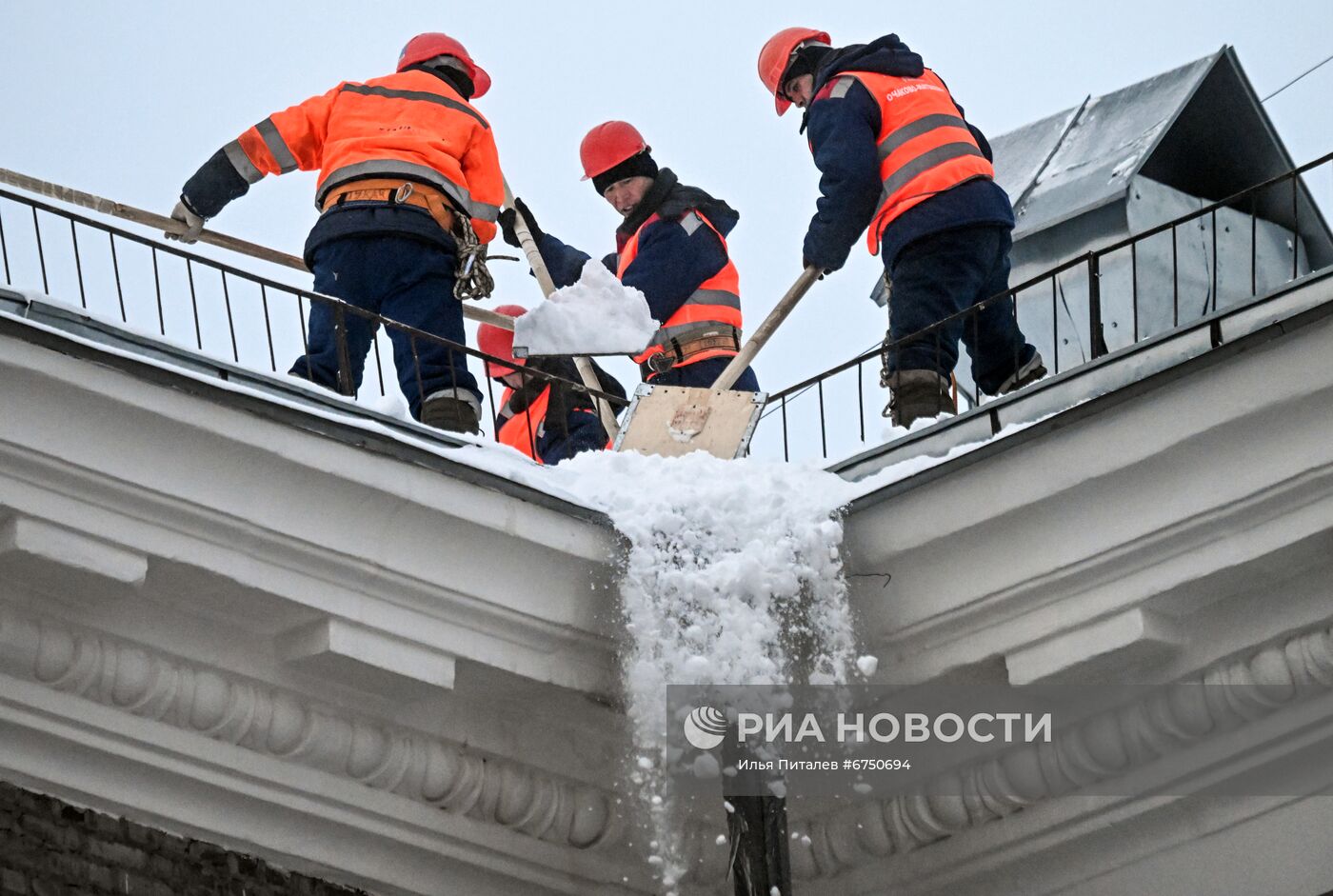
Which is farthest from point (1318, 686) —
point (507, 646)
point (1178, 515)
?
point (507, 646)

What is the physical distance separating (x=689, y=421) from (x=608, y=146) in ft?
7.73

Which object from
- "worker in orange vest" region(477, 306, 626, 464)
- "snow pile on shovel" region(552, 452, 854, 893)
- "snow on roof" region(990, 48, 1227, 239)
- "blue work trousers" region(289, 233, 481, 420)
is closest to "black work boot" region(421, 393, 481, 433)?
"worker in orange vest" region(477, 306, 626, 464)

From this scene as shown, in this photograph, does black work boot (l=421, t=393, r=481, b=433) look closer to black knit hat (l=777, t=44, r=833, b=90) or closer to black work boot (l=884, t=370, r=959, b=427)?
black work boot (l=884, t=370, r=959, b=427)

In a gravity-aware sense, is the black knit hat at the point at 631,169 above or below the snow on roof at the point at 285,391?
above

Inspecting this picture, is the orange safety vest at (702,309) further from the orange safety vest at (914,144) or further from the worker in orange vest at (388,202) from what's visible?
the orange safety vest at (914,144)

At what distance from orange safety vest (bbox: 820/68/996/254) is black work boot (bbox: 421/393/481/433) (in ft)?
5.20

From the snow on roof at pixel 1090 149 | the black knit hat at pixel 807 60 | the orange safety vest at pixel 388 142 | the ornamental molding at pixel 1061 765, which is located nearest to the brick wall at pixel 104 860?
the ornamental molding at pixel 1061 765

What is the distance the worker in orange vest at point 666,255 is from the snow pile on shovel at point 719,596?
243 cm

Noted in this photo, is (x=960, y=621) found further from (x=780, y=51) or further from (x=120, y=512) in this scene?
(x=780, y=51)

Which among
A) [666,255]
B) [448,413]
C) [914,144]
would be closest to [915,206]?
[914,144]

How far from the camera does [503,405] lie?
1150cm

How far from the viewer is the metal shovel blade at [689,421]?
7.80 meters

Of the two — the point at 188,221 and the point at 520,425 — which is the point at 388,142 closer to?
the point at 188,221

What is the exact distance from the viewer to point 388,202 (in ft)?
28.5
